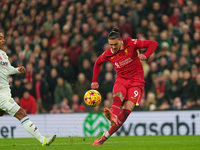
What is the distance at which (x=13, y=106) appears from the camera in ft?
31.1

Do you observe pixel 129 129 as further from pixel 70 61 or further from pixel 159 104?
pixel 70 61

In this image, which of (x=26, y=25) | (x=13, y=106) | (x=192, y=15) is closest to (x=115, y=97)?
(x=13, y=106)

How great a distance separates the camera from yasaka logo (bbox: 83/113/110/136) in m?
14.8

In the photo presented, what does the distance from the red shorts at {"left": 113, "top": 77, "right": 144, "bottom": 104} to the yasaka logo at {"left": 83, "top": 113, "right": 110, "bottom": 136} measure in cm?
527

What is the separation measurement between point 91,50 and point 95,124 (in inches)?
109

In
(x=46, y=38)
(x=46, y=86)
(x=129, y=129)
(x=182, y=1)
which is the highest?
(x=182, y=1)

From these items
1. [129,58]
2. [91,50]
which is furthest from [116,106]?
[91,50]

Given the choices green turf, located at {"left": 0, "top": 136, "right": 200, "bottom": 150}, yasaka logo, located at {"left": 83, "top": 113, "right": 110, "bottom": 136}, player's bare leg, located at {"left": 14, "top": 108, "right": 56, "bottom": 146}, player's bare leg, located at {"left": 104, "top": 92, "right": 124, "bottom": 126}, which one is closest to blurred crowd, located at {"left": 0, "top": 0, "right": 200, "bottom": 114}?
yasaka logo, located at {"left": 83, "top": 113, "right": 110, "bottom": 136}

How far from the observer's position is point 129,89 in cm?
964

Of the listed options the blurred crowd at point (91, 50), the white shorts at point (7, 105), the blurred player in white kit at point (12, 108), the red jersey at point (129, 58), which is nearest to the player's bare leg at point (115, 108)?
the red jersey at point (129, 58)

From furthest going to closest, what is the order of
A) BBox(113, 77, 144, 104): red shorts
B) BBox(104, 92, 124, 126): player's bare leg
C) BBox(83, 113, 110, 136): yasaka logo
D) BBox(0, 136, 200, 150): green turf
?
BBox(83, 113, 110, 136): yasaka logo, BBox(113, 77, 144, 104): red shorts, BBox(0, 136, 200, 150): green turf, BBox(104, 92, 124, 126): player's bare leg

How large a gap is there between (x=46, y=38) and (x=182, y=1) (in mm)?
5322

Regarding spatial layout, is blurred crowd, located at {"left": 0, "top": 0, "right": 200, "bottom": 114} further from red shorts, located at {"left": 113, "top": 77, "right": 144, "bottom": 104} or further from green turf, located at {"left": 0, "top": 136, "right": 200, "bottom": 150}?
red shorts, located at {"left": 113, "top": 77, "right": 144, "bottom": 104}

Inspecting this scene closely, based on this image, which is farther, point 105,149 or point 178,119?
point 178,119
